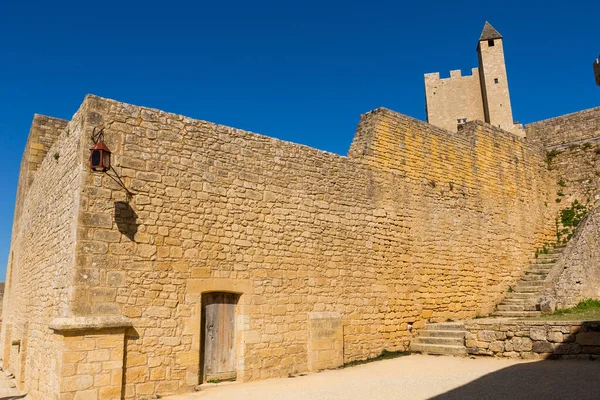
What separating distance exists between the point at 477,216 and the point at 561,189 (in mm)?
4665

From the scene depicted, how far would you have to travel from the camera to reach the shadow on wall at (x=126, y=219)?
23.9 feet

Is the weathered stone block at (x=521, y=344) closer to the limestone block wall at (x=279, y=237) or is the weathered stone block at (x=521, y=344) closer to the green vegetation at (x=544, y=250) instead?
the limestone block wall at (x=279, y=237)

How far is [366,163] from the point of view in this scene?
1079 centimetres

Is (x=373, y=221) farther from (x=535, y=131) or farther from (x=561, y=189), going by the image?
(x=535, y=131)

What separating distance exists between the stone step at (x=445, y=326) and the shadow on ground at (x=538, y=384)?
2.29m

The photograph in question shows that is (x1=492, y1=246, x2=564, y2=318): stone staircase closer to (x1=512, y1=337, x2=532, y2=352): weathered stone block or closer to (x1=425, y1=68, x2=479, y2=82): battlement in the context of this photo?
(x1=512, y1=337, x2=532, y2=352): weathered stone block

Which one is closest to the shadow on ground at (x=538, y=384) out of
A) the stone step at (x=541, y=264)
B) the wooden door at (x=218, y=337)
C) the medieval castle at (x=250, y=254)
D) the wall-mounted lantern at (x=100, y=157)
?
the medieval castle at (x=250, y=254)

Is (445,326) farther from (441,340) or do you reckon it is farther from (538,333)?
(538,333)

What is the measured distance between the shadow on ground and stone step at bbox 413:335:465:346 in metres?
1.89

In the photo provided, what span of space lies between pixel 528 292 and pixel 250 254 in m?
8.34

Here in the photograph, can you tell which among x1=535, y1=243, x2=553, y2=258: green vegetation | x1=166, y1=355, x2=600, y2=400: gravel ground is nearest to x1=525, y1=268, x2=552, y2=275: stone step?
x1=535, y1=243, x2=553, y2=258: green vegetation

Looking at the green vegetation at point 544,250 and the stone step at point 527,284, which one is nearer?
the stone step at point 527,284

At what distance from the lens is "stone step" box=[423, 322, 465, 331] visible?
34.1 feet

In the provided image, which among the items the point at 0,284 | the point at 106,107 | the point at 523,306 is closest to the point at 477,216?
the point at 523,306
